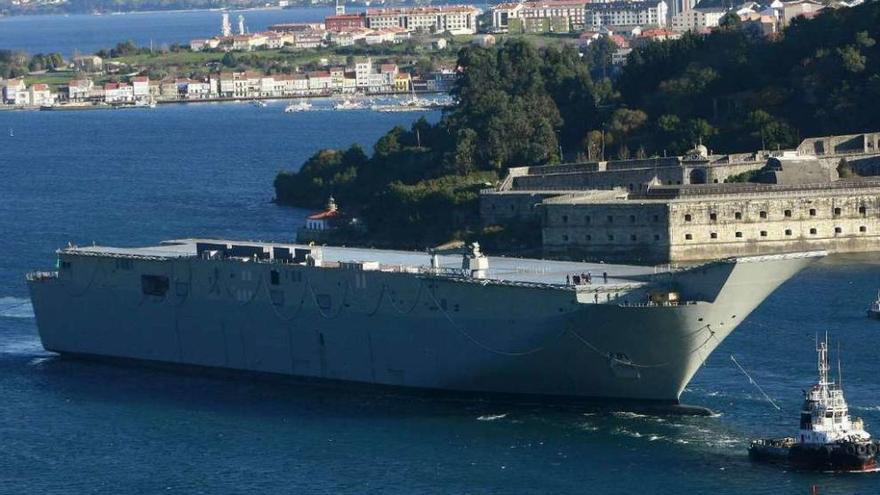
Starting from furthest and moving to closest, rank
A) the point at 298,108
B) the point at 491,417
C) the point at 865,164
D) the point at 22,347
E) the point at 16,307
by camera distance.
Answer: the point at 298,108, the point at 865,164, the point at 16,307, the point at 22,347, the point at 491,417

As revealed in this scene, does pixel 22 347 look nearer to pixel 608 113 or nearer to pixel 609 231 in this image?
pixel 609 231

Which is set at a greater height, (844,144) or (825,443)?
(844,144)

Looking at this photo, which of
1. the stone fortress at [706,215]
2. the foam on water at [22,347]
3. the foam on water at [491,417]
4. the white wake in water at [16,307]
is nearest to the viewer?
the foam on water at [491,417]

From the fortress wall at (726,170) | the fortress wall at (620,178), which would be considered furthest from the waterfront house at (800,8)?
the fortress wall at (620,178)

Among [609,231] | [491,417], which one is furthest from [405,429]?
[609,231]

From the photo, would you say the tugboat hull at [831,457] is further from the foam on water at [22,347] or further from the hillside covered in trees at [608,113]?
the hillside covered in trees at [608,113]

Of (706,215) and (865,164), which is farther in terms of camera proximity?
(865,164)

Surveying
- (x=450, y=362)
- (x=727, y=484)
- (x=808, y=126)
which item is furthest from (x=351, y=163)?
(x=727, y=484)
